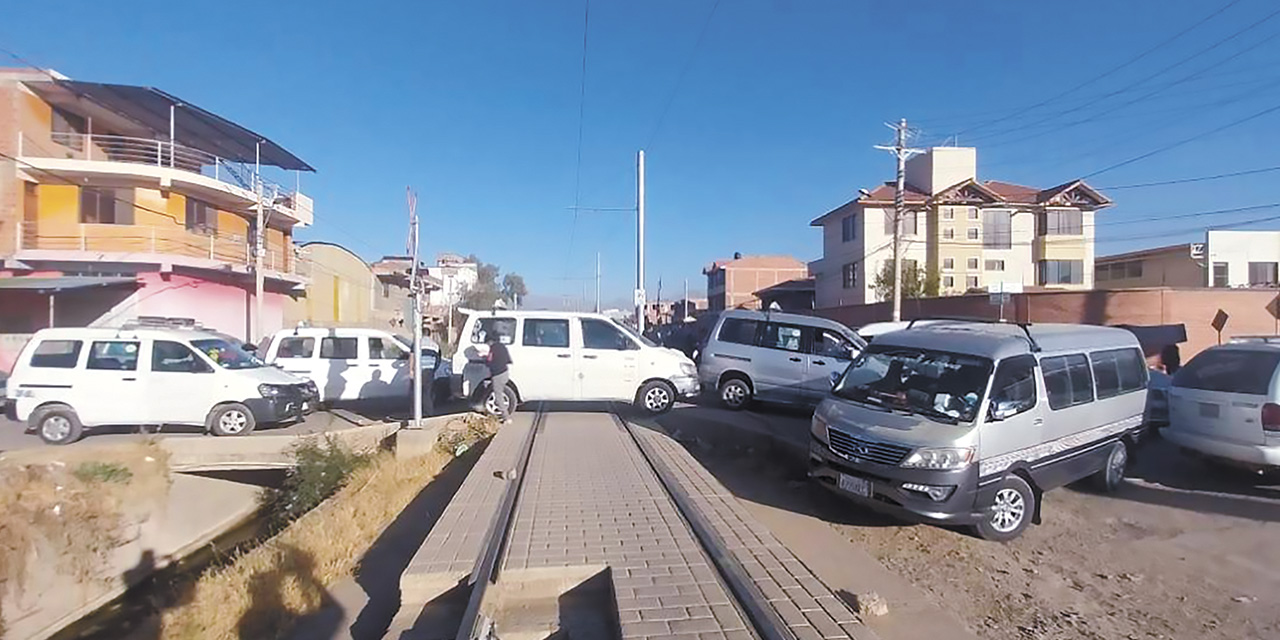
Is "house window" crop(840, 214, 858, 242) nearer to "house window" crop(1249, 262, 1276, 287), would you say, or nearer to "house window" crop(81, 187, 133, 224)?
"house window" crop(1249, 262, 1276, 287)

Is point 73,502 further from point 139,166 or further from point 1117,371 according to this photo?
point 139,166

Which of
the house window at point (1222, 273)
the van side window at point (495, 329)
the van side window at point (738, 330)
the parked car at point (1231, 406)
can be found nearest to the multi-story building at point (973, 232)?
the house window at point (1222, 273)

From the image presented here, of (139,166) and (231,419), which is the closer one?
(231,419)

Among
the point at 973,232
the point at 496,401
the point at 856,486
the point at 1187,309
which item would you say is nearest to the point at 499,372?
the point at 496,401

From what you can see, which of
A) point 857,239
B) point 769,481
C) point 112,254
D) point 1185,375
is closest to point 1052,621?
point 769,481

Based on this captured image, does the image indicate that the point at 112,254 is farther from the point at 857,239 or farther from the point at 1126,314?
the point at 857,239

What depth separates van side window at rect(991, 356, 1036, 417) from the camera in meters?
6.63

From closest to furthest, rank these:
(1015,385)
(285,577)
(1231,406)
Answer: (285,577)
(1015,385)
(1231,406)

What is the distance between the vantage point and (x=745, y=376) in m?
13.8

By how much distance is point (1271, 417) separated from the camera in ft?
24.8

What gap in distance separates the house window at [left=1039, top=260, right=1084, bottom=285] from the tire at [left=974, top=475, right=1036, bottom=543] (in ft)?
139

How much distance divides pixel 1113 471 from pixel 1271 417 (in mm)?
1587

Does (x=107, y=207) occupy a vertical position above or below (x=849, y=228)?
below

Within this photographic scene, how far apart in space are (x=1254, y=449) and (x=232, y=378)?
1433 centimetres
